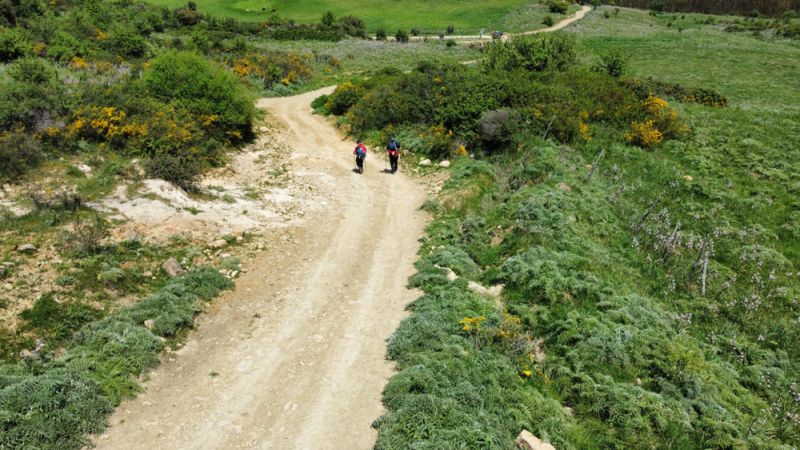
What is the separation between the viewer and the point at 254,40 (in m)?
69.9

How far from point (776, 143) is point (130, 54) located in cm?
4866

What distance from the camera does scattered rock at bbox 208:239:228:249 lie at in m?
15.6

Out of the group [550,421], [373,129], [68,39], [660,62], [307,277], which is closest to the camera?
[550,421]

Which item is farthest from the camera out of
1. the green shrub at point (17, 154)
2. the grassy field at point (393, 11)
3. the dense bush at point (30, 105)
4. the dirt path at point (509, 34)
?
the grassy field at point (393, 11)

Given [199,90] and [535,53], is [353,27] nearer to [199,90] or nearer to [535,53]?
[535,53]

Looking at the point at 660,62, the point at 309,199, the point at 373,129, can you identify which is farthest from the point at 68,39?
the point at 660,62

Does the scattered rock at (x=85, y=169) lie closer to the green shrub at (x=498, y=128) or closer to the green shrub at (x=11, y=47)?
the green shrub at (x=498, y=128)

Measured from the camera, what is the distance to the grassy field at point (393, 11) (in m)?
93.4

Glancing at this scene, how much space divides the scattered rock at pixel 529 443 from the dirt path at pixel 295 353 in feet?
9.63

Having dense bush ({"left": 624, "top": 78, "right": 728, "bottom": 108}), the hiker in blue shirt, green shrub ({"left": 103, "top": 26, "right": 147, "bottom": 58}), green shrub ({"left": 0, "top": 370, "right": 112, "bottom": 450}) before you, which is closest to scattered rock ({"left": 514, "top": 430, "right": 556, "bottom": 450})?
green shrub ({"left": 0, "top": 370, "right": 112, "bottom": 450})

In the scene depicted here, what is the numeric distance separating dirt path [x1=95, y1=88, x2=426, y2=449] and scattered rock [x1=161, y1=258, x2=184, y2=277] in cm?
192

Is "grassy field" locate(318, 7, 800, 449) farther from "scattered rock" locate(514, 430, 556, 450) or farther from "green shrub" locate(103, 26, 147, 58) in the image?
"green shrub" locate(103, 26, 147, 58)

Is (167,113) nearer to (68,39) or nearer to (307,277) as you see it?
(307,277)

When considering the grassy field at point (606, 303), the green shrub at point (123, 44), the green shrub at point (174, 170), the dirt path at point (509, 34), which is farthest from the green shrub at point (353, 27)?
the green shrub at point (174, 170)
